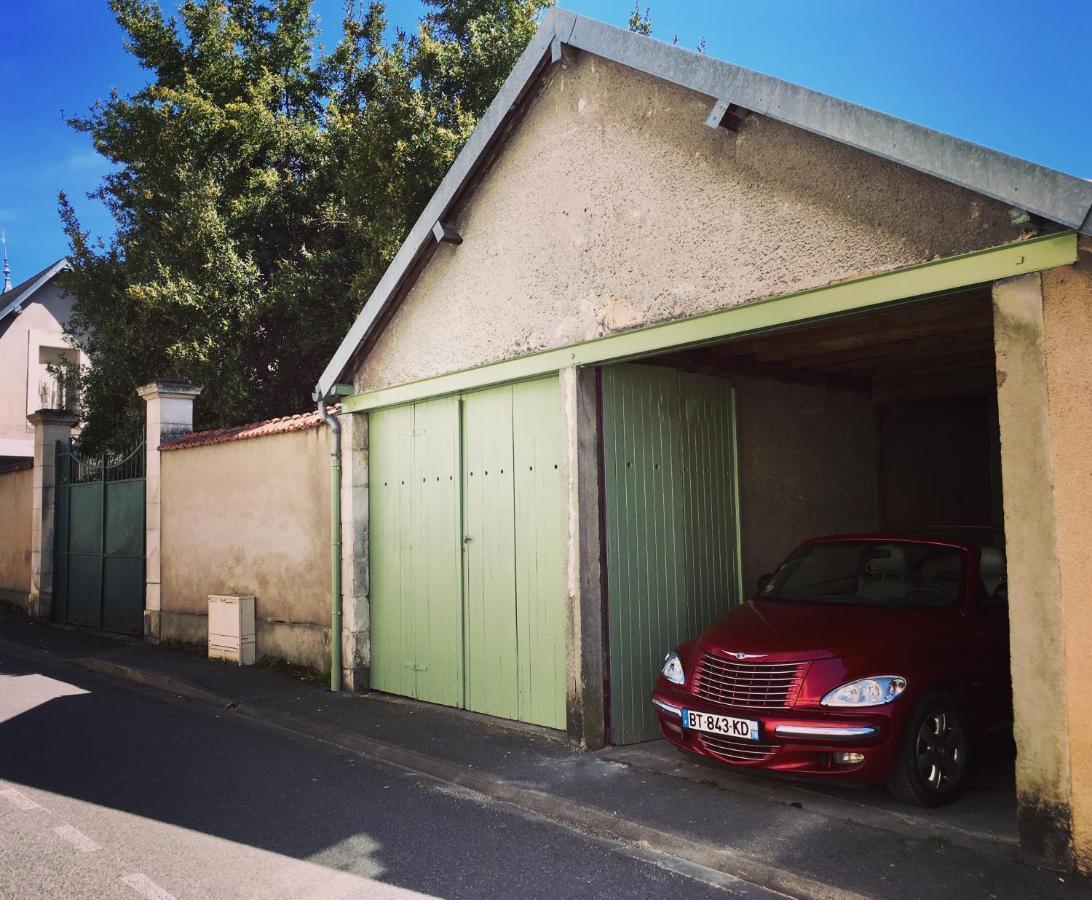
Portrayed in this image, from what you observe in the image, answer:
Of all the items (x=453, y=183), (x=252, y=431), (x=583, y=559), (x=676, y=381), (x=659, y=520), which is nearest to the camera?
(x=583, y=559)

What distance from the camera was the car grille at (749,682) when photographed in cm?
545

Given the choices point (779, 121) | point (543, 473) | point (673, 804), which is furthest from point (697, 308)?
point (673, 804)

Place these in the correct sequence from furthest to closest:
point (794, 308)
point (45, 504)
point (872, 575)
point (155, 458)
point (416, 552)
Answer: point (45, 504), point (155, 458), point (416, 552), point (872, 575), point (794, 308)

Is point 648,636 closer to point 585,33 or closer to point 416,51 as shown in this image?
point 585,33

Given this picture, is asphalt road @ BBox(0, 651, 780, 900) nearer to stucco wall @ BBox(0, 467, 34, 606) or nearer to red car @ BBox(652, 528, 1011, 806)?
red car @ BBox(652, 528, 1011, 806)

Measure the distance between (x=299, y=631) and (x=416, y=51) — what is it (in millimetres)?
13085

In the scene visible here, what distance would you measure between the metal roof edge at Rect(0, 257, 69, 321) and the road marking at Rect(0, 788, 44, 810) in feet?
72.9

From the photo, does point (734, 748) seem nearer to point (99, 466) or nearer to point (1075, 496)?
point (1075, 496)

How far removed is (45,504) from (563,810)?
14.1 metres

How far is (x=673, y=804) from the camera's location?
5582 mm

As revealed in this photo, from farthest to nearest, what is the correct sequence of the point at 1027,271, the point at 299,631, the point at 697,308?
the point at 299,631 < the point at 697,308 < the point at 1027,271

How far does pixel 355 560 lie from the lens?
945 centimetres

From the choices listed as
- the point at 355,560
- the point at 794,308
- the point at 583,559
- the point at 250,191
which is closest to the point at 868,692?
the point at 794,308

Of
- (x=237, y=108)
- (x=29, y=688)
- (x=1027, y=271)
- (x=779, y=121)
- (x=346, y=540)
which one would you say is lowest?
(x=29, y=688)
